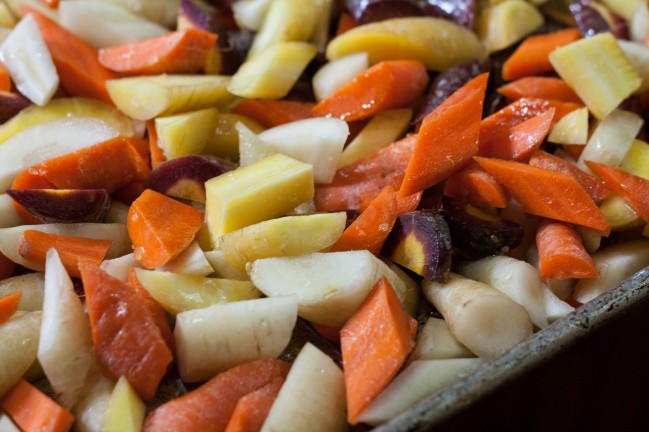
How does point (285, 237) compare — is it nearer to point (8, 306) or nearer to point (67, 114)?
point (8, 306)

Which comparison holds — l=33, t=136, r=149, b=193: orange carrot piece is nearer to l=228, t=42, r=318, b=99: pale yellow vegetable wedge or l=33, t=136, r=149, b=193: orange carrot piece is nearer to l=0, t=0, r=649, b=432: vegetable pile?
l=0, t=0, r=649, b=432: vegetable pile

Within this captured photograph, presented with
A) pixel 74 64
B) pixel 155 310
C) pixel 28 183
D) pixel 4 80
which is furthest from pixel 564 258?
pixel 4 80

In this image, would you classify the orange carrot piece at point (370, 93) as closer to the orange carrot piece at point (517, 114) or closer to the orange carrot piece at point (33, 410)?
the orange carrot piece at point (517, 114)

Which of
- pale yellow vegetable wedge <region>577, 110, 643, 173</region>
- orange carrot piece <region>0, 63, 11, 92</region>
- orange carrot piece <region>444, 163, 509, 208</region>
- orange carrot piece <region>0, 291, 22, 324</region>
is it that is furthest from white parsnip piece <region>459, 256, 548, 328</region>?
orange carrot piece <region>0, 63, 11, 92</region>

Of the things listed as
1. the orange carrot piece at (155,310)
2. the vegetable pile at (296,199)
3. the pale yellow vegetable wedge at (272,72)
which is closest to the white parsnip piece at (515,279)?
the vegetable pile at (296,199)

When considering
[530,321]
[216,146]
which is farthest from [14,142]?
[530,321]

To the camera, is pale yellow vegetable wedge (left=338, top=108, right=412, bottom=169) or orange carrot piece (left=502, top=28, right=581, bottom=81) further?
orange carrot piece (left=502, top=28, right=581, bottom=81)

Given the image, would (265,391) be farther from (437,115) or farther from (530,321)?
(437,115)

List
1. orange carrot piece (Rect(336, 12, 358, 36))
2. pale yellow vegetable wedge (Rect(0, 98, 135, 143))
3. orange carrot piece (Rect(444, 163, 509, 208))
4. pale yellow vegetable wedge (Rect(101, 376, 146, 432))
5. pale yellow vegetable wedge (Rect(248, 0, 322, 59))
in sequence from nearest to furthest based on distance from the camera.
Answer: pale yellow vegetable wedge (Rect(101, 376, 146, 432)) → orange carrot piece (Rect(444, 163, 509, 208)) → pale yellow vegetable wedge (Rect(0, 98, 135, 143)) → pale yellow vegetable wedge (Rect(248, 0, 322, 59)) → orange carrot piece (Rect(336, 12, 358, 36))
